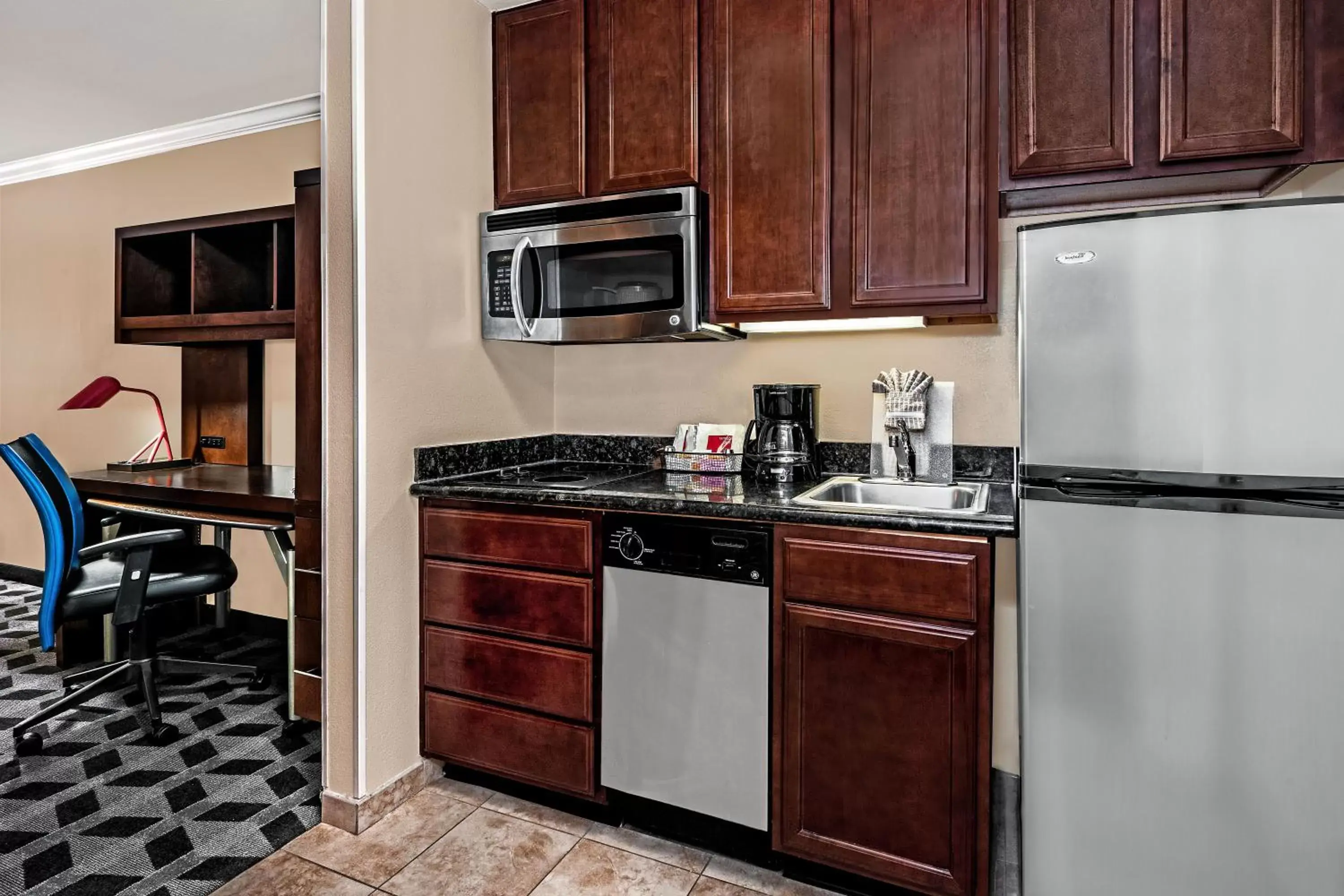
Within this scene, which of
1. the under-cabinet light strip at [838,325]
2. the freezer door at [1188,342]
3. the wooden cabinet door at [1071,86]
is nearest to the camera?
the freezer door at [1188,342]

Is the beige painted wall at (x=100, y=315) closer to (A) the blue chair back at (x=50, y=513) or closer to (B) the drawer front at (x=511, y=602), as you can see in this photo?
(A) the blue chair back at (x=50, y=513)

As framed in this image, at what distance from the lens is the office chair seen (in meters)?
2.45

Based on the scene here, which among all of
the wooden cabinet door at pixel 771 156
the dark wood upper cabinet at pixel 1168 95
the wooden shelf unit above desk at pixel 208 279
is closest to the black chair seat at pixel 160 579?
the wooden shelf unit above desk at pixel 208 279

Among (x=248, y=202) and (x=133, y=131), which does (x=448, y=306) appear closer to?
(x=248, y=202)

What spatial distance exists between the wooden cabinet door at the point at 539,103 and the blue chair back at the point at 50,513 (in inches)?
68.7

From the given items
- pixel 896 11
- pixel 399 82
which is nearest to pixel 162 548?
pixel 399 82

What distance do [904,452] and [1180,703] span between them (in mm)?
948

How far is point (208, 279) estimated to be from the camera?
3229 millimetres

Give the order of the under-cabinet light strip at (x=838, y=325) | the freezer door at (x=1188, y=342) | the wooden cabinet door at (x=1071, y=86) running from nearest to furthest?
the freezer door at (x=1188, y=342)
the wooden cabinet door at (x=1071, y=86)
the under-cabinet light strip at (x=838, y=325)

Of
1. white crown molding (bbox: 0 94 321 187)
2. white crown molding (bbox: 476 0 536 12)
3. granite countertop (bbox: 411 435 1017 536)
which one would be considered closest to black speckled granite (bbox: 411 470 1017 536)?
granite countertop (bbox: 411 435 1017 536)

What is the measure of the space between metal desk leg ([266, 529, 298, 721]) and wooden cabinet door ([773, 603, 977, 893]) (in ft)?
5.77

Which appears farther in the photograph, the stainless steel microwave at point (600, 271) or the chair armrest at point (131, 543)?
the chair armrest at point (131, 543)

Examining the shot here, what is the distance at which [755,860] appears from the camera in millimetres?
1891

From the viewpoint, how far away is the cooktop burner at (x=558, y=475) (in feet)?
7.19
